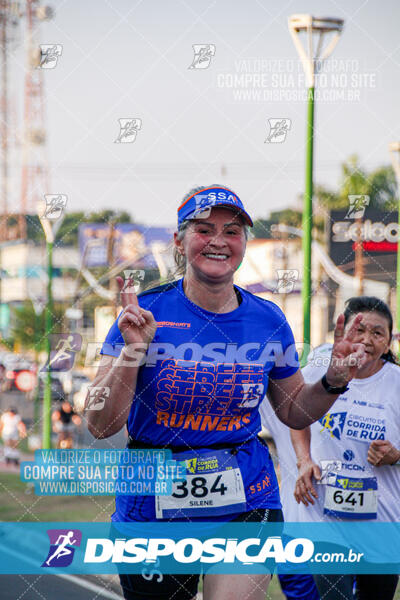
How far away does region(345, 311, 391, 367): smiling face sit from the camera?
12.1 feet

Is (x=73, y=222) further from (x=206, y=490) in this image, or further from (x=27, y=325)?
(x=206, y=490)

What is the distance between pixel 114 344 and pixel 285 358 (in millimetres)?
677

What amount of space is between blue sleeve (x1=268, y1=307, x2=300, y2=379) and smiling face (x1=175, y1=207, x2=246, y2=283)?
0.30 metres

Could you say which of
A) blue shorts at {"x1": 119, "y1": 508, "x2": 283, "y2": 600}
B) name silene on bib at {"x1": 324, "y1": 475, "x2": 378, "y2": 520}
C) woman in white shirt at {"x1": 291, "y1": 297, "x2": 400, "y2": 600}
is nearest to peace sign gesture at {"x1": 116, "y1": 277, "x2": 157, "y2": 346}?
blue shorts at {"x1": 119, "y1": 508, "x2": 283, "y2": 600}

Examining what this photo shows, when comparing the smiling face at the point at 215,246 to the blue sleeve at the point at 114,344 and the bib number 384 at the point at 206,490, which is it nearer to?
the blue sleeve at the point at 114,344

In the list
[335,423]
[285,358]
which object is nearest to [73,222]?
[335,423]

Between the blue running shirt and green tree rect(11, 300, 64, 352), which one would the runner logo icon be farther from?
green tree rect(11, 300, 64, 352)

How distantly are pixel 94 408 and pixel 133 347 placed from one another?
25cm

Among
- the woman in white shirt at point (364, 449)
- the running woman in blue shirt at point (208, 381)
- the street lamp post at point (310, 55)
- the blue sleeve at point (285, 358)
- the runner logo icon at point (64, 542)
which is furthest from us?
the street lamp post at point (310, 55)

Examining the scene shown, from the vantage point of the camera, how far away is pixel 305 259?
6020mm

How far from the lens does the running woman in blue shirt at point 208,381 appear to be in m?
2.59

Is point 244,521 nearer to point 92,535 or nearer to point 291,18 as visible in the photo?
point 92,535

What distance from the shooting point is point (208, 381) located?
8.62ft

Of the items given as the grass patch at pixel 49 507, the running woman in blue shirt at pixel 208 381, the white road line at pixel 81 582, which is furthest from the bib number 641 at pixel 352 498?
the grass patch at pixel 49 507
